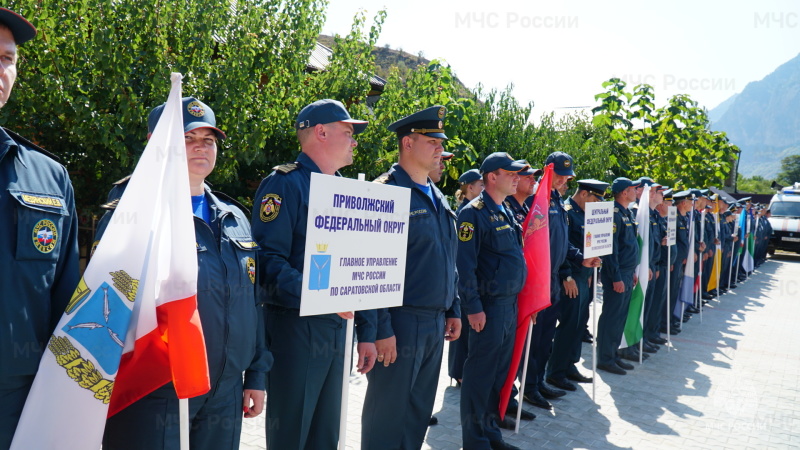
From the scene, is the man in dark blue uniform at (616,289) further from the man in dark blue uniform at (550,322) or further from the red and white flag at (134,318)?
the red and white flag at (134,318)

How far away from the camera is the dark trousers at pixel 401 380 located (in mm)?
3533

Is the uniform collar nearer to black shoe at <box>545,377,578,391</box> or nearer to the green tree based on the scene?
black shoe at <box>545,377,578,391</box>

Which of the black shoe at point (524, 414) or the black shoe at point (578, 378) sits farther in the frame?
the black shoe at point (578, 378)

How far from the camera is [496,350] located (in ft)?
14.8

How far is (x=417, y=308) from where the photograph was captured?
362cm

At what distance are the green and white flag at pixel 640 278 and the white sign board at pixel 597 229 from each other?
137 cm

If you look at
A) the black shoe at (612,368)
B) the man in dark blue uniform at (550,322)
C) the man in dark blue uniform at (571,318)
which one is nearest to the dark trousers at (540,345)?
the man in dark blue uniform at (550,322)

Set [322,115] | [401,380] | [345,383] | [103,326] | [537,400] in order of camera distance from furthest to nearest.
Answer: [537,400], [401,380], [322,115], [345,383], [103,326]

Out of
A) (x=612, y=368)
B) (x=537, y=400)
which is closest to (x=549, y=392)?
(x=537, y=400)

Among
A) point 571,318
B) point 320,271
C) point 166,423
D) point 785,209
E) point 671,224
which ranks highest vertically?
point 785,209

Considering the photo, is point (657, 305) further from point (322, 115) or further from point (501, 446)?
point (322, 115)

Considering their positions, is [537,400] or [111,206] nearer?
[111,206]

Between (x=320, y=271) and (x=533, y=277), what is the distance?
2694 millimetres

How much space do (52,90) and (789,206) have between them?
27649 mm
